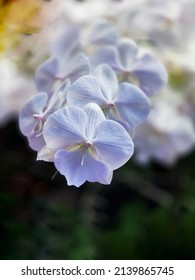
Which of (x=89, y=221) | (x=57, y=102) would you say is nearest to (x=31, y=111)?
(x=57, y=102)

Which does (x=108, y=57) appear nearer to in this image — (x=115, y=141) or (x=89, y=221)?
(x=115, y=141)

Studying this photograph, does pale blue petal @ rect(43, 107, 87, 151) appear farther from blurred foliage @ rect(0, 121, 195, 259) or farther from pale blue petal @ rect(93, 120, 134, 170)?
blurred foliage @ rect(0, 121, 195, 259)

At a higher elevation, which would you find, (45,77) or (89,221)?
(45,77)

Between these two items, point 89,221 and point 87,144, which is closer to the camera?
point 87,144

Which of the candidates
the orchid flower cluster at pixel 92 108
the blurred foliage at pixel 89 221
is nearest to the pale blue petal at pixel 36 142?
the orchid flower cluster at pixel 92 108

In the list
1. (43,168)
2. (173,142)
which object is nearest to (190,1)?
(173,142)

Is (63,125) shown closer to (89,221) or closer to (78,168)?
(78,168)

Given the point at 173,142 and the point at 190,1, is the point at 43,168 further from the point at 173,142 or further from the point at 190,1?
the point at 190,1
